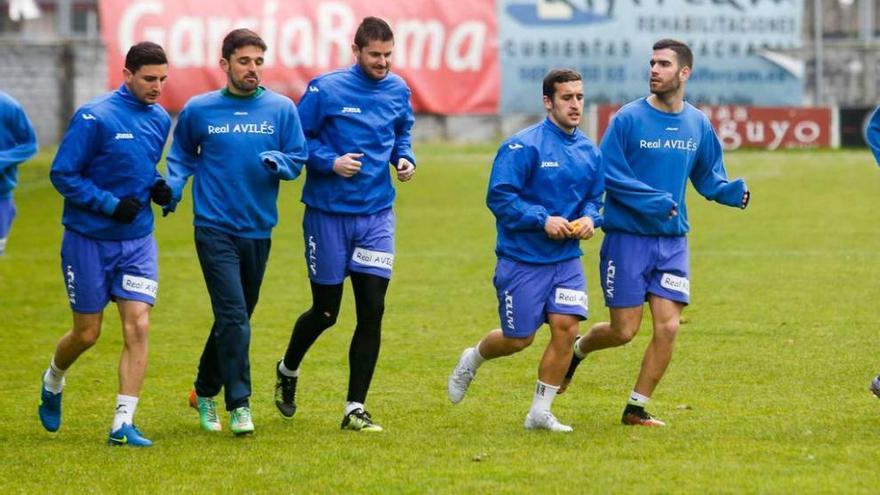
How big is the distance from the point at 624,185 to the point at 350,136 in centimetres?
158

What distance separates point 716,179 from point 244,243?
107 inches

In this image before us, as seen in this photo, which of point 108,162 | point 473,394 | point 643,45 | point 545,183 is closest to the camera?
point 108,162

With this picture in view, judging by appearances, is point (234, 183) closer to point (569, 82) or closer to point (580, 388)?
point (569, 82)

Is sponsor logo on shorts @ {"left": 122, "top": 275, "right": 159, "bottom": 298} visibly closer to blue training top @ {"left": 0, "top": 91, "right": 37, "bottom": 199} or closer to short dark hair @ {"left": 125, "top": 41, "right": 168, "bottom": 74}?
short dark hair @ {"left": 125, "top": 41, "right": 168, "bottom": 74}

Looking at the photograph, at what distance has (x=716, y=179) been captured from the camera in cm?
1028

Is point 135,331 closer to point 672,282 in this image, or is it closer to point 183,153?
point 183,153

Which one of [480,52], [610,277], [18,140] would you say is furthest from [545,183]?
[480,52]

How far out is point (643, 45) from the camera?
4438cm

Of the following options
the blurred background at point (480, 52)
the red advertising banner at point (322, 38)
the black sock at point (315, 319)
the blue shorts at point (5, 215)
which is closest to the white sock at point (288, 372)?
the black sock at point (315, 319)

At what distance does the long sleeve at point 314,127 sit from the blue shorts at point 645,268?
66.4 inches

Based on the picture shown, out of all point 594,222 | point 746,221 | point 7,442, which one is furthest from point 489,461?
point 746,221

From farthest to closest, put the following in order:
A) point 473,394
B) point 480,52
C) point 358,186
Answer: point 480,52 < point 473,394 < point 358,186

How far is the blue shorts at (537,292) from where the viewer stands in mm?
9812

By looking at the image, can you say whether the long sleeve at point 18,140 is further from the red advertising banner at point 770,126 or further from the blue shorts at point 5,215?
the red advertising banner at point 770,126
